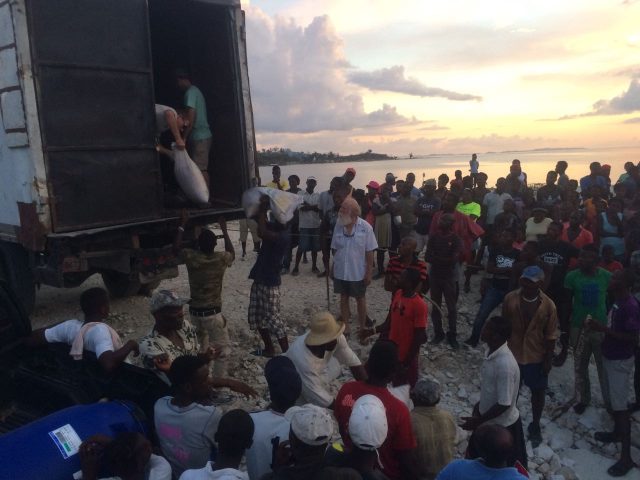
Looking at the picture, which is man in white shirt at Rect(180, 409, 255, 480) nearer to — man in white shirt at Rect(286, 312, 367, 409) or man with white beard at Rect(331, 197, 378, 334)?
man in white shirt at Rect(286, 312, 367, 409)

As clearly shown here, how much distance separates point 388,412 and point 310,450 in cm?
67

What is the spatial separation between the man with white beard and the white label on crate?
11.9ft

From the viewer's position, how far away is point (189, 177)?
5410 millimetres

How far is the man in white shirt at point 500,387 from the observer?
3.23 meters

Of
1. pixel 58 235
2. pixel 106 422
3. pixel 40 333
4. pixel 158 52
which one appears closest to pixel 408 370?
pixel 106 422

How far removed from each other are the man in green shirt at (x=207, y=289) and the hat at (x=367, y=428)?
2.19 metres

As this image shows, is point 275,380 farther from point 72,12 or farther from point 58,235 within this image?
point 72,12

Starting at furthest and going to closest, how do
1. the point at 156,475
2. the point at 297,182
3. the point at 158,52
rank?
the point at 297,182 < the point at 158,52 < the point at 156,475

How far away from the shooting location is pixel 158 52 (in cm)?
644

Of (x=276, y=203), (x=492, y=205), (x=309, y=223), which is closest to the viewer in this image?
(x=276, y=203)

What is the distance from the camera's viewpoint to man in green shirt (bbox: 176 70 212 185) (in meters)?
5.63

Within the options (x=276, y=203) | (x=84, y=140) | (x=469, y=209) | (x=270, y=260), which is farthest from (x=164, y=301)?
(x=469, y=209)

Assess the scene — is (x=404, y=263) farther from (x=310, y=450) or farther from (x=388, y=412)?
(x=310, y=450)

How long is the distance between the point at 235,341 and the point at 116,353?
3.00 metres
